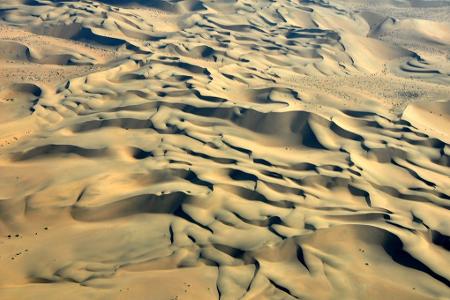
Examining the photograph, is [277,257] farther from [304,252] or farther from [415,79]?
[415,79]

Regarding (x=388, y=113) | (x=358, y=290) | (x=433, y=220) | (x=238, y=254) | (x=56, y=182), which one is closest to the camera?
(x=358, y=290)

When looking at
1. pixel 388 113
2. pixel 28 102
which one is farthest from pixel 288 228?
pixel 28 102

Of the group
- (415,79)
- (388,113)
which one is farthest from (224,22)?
(388,113)

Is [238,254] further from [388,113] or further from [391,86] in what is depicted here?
[391,86]

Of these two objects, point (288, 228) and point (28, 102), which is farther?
point (28, 102)

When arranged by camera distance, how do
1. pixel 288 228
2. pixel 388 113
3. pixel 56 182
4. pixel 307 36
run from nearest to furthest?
pixel 288 228 → pixel 56 182 → pixel 388 113 → pixel 307 36

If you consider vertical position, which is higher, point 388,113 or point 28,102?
point 388,113
